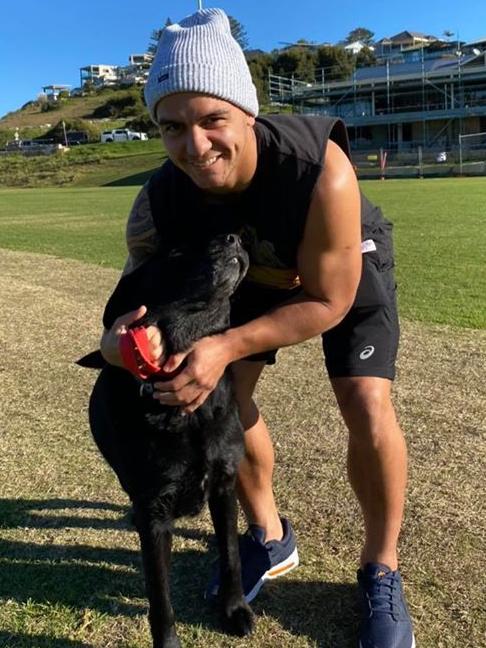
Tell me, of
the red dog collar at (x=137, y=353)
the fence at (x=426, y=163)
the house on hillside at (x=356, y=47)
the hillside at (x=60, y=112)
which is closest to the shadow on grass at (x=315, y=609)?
the red dog collar at (x=137, y=353)

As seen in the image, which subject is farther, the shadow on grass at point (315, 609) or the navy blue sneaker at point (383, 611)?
the shadow on grass at point (315, 609)

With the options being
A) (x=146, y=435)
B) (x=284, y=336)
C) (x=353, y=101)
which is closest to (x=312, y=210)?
(x=284, y=336)

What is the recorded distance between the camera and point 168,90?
7.55 ft

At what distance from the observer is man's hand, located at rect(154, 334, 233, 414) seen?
2320 mm

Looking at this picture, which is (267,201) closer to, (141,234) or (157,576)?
(141,234)

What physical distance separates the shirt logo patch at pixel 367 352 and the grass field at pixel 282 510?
1042 mm

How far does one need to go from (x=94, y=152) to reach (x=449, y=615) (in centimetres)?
7475

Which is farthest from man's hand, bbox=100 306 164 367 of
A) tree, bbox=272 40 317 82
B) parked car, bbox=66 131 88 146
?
tree, bbox=272 40 317 82

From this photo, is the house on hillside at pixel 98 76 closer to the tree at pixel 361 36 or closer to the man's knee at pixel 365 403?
the tree at pixel 361 36

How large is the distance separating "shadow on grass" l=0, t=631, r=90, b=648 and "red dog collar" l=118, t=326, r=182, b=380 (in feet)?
4.14

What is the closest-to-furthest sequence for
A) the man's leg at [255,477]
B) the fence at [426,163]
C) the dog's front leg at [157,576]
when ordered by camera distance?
1. the dog's front leg at [157,576]
2. the man's leg at [255,477]
3. the fence at [426,163]

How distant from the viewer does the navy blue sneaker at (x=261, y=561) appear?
3.09m

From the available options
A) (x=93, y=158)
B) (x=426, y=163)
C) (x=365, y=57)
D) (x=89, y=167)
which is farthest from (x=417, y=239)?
(x=365, y=57)

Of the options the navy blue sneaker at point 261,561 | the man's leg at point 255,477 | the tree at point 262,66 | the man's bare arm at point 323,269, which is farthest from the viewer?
the tree at point 262,66
